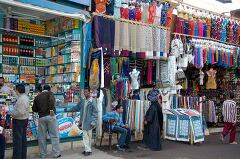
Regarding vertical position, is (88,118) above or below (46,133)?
above

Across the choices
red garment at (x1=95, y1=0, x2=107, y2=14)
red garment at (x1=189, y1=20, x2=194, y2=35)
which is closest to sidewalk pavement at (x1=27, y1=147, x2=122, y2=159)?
red garment at (x1=95, y1=0, x2=107, y2=14)

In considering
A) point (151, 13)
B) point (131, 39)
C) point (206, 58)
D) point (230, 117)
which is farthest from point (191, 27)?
point (230, 117)

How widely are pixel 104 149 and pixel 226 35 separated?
7375 millimetres

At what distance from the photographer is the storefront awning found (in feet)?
24.9

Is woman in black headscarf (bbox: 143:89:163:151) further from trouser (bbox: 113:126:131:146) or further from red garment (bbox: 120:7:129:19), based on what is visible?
red garment (bbox: 120:7:129:19)

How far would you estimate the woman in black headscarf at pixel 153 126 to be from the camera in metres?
9.62

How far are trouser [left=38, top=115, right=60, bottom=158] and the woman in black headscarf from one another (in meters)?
2.85

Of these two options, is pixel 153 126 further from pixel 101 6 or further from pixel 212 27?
pixel 212 27

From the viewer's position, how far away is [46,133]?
8133mm

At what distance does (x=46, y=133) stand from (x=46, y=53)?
316cm

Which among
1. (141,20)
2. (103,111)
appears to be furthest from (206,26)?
(103,111)

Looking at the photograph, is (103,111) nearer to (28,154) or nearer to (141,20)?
(28,154)

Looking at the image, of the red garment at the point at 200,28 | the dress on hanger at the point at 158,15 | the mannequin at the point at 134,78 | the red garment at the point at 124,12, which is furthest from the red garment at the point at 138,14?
the red garment at the point at 200,28

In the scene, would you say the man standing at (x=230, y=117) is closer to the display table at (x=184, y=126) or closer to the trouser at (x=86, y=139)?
the display table at (x=184, y=126)
